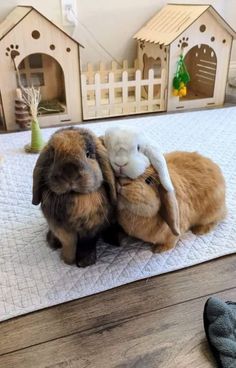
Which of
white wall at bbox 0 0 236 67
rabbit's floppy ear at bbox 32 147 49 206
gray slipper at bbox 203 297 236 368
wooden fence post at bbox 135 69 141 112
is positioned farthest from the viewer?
white wall at bbox 0 0 236 67

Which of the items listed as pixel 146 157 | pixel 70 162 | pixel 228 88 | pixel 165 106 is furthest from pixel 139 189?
pixel 228 88

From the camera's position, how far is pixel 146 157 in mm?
794

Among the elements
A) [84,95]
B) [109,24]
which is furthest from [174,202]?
[109,24]

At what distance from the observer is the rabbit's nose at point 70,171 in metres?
0.72

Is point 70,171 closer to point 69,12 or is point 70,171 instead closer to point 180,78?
point 180,78

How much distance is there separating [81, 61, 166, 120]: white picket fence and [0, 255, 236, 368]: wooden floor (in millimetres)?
1227

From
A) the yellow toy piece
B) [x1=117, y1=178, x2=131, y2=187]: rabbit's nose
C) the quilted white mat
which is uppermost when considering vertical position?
the yellow toy piece

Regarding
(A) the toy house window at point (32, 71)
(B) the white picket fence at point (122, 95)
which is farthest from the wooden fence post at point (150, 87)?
(A) the toy house window at point (32, 71)

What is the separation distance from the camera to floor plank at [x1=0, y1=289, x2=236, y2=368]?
0.68 m

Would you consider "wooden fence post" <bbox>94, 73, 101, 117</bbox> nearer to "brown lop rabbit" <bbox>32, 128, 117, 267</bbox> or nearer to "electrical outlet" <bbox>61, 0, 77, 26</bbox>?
"electrical outlet" <bbox>61, 0, 77, 26</bbox>

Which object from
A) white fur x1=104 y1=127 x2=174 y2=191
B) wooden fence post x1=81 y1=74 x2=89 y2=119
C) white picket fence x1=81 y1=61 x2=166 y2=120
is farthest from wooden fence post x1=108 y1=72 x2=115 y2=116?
white fur x1=104 y1=127 x2=174 y2=191

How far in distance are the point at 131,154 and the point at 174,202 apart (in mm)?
165

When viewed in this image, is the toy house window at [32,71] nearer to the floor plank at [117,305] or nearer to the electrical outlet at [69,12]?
the electrical outlet at [69,12]

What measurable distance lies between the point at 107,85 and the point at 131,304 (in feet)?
4.34
